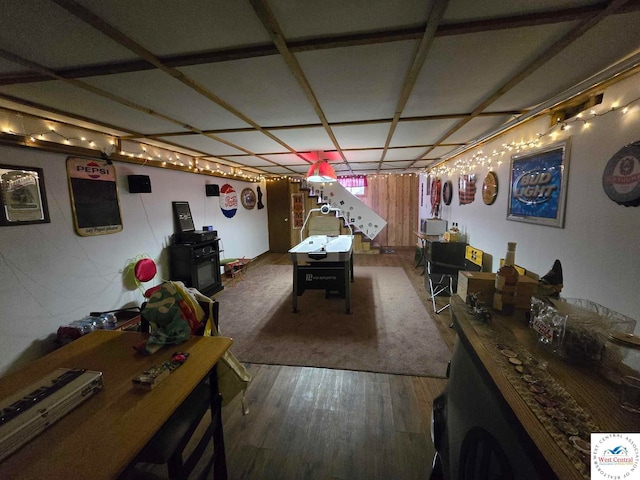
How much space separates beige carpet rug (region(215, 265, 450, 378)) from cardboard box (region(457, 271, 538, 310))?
1262mm

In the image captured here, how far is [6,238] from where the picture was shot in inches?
85.7

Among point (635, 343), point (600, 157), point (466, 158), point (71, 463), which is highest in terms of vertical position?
point (466, 158)

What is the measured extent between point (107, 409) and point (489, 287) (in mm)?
1874

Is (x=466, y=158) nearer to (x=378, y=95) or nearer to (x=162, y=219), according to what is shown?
(x=378, y=95)

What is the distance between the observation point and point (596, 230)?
1.87 meters

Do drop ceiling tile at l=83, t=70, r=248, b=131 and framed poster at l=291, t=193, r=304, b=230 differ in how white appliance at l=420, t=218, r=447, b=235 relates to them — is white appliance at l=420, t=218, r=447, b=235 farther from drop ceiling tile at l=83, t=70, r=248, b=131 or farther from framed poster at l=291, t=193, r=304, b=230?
drop ceiling tile at l=83, t=70, r=248, b=131

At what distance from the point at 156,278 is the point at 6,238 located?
180 cm

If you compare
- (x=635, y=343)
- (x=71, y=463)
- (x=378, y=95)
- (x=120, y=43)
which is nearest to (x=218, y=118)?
(x=120, y=43)

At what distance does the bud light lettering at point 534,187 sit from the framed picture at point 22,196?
15.7 feet

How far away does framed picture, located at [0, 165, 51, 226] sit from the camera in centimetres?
218

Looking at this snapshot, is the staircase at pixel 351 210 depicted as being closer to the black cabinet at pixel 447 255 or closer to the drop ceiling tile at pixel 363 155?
the drop ceiling tile at pixel 363 155

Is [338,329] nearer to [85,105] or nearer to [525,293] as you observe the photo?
[525,293]

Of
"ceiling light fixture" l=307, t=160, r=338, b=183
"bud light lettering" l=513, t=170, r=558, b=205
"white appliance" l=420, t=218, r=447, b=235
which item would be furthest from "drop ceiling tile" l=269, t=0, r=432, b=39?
"white appliance" l=420, t=218, r=447, b=235

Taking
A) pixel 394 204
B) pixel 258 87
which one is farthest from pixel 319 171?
pixel 394 204
